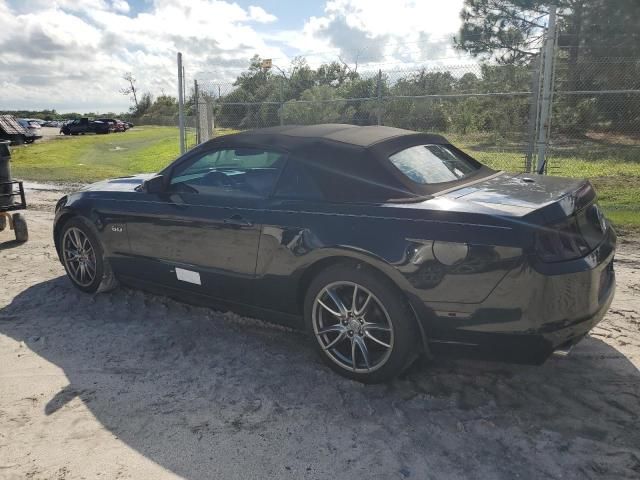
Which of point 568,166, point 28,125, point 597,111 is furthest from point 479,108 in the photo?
point 28,125

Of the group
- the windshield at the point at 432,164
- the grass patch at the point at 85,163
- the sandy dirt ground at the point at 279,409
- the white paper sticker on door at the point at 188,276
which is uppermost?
the windshield at the point at 432,164

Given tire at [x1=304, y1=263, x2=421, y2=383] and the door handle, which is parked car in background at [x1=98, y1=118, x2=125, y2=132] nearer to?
the door handle

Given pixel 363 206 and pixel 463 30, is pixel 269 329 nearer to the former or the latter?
pixel 363 206

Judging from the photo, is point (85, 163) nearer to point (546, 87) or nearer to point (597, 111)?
point (546, 87)

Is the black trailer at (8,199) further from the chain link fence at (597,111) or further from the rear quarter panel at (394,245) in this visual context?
the chain link fence at (597,111)

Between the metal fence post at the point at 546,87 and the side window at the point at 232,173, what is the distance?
5250mm

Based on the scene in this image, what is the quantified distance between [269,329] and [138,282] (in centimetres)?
121

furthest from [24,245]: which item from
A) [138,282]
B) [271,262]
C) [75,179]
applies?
[75,179]

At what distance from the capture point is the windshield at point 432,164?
11.0 feet

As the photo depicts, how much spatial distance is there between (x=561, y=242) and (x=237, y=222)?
79.0 inches

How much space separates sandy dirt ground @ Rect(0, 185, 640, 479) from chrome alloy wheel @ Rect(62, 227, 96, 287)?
659mm

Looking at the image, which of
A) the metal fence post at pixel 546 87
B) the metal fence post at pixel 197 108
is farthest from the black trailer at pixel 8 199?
the metal fence post at pixel 546 87

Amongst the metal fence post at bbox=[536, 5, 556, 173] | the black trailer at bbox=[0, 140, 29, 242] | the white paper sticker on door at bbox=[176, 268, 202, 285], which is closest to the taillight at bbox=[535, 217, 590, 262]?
Result: the white paper sticker on door at bbox=[176, 268, 202, 285]

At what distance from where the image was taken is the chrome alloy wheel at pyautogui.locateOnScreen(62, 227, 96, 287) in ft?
15.4
